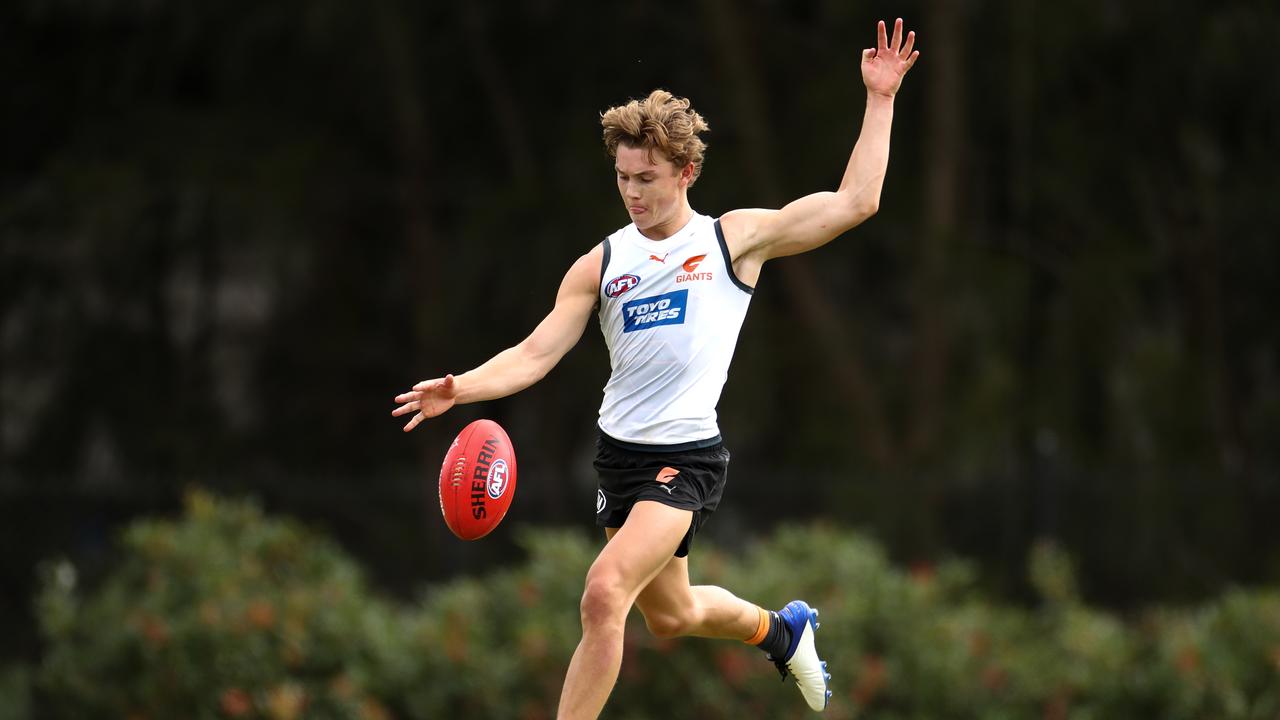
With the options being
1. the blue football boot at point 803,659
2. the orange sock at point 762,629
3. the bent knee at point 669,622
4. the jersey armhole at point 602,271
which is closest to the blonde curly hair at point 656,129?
the jersey armhole at point 602,271

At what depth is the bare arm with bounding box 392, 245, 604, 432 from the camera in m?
5.16

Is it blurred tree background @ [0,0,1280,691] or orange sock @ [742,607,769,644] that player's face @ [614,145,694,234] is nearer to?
orange sock @ [742,607,769,644]

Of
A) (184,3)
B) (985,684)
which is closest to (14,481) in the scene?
(184,3)

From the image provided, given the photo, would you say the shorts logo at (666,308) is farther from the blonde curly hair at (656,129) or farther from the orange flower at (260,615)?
the orange flower at (260,615)

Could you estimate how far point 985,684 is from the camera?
9031mm

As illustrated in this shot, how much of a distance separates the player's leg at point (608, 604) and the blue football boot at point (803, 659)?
1107 mm

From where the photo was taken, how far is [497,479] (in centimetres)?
537

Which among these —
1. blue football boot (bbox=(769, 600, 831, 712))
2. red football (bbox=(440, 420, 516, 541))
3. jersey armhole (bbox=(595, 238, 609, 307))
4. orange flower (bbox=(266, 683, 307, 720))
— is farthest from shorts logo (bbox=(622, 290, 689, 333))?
orange flower (bbox=(266, 683, 307, 720))

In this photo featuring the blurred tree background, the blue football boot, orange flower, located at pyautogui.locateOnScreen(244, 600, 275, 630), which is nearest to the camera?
the blue football boot

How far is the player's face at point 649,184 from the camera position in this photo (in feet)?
18.0

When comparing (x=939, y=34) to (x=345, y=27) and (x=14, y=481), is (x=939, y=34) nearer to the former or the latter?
(x=345, y=27)

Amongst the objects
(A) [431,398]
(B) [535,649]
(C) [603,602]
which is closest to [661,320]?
(A) [431,398]

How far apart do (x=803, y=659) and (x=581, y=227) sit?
297 inches

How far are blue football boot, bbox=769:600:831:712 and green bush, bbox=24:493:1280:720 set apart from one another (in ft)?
6.41
